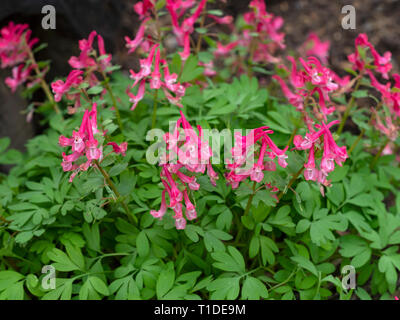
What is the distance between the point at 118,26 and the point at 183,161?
249cm

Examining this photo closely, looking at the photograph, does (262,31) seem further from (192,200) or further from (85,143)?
(85,143)

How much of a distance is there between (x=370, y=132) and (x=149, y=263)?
5.04 feet

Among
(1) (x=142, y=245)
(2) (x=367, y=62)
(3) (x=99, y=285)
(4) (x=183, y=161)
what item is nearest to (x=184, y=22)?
(2) (x=367, y=62)

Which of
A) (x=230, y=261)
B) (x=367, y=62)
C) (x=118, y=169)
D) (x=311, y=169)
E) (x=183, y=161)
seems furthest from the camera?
(x=367, y=62)

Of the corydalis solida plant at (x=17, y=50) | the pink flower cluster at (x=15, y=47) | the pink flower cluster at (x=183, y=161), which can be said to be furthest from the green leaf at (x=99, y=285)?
the pink flower cluster at (x=15, y=47)

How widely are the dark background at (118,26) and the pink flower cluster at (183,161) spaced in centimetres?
209

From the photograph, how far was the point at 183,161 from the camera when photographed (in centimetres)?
151

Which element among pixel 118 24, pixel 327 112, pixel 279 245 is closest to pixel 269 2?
pixel 118 24

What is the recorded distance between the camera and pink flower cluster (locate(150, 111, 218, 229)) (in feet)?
5.01

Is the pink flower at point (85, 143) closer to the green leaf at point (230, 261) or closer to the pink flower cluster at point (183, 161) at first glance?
the pink flower cluster at point (183, 161)

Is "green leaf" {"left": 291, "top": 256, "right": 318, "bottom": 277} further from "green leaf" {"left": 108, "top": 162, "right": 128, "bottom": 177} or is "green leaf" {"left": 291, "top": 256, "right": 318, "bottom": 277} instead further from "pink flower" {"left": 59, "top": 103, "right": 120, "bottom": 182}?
"pink flower" {"left": 59, "top": 103, "right": 120, "bottom": 182}

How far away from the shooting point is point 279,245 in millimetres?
2123

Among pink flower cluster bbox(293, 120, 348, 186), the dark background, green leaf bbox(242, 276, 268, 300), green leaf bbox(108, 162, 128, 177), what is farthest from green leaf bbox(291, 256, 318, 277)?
the dark background

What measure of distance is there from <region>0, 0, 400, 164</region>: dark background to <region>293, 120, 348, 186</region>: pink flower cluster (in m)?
2.36
